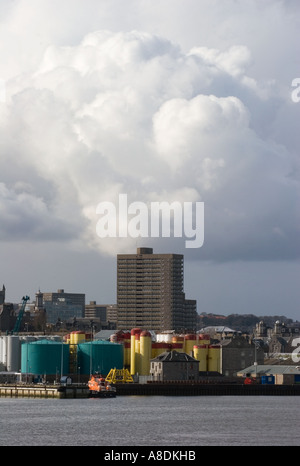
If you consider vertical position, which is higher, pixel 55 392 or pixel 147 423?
pixel 55 392

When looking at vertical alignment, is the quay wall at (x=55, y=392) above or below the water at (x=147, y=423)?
above

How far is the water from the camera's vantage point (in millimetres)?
110188

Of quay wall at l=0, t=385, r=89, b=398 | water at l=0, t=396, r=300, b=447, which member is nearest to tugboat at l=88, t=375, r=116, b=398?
quay wall at l=0, t=385, r=89, b=398

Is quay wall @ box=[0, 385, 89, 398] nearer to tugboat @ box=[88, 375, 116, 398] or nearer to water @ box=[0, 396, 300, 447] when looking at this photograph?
tugboat @ box=[88, 375, 116, 398]

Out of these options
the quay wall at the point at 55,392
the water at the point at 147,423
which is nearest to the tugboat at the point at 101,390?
the quay wall at the point at 55,392

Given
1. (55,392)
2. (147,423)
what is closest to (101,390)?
(55,392)

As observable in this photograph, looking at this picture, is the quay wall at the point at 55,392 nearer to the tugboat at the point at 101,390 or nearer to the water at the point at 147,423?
the tugboat at the point at 101,390

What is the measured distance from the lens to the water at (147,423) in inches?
4338

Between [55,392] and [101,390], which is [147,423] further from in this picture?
[55,392]

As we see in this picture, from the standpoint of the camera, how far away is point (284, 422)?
134750 millimetres

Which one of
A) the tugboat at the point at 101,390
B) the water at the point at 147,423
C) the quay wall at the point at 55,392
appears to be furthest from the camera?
the tugboat at the point at 101,390

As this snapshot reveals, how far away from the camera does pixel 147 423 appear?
129875mm
